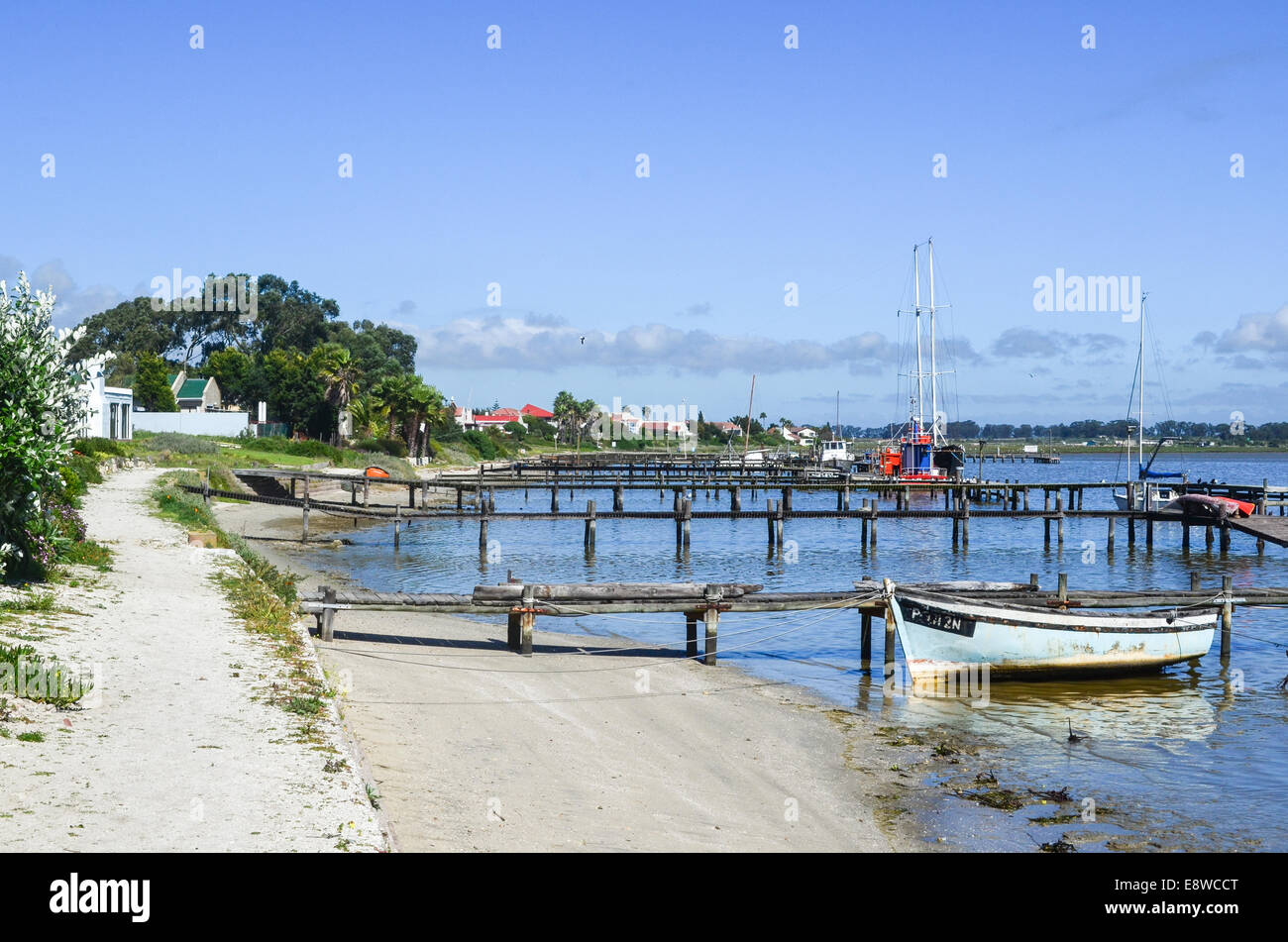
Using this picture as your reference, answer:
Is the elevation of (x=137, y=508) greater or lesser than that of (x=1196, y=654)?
greater

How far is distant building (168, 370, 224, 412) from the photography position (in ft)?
301

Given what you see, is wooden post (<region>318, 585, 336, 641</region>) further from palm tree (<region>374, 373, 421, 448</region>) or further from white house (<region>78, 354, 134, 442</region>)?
palm tree (<region>374, 373, 421, 448</region>)

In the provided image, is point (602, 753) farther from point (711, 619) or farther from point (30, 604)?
point (30, 604)

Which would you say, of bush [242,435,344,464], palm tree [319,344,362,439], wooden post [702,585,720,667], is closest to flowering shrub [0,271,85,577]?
wooden post [702,585,720,667]

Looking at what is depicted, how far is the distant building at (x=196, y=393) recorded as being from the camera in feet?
301

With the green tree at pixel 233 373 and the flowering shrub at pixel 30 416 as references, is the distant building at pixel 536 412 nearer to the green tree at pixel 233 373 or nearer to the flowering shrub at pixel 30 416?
the green tree at pixel 233 373

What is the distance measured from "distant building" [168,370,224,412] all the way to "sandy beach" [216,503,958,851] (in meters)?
78.9

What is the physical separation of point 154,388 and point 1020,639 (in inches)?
2989

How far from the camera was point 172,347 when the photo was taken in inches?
4884

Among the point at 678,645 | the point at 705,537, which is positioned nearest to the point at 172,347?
the point at 705,537

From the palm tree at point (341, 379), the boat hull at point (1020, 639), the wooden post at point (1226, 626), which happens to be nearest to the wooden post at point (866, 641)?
the boat hull at point (1020, 639)

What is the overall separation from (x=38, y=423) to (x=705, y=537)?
132 ft

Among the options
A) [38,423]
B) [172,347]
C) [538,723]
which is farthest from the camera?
[172,347]
